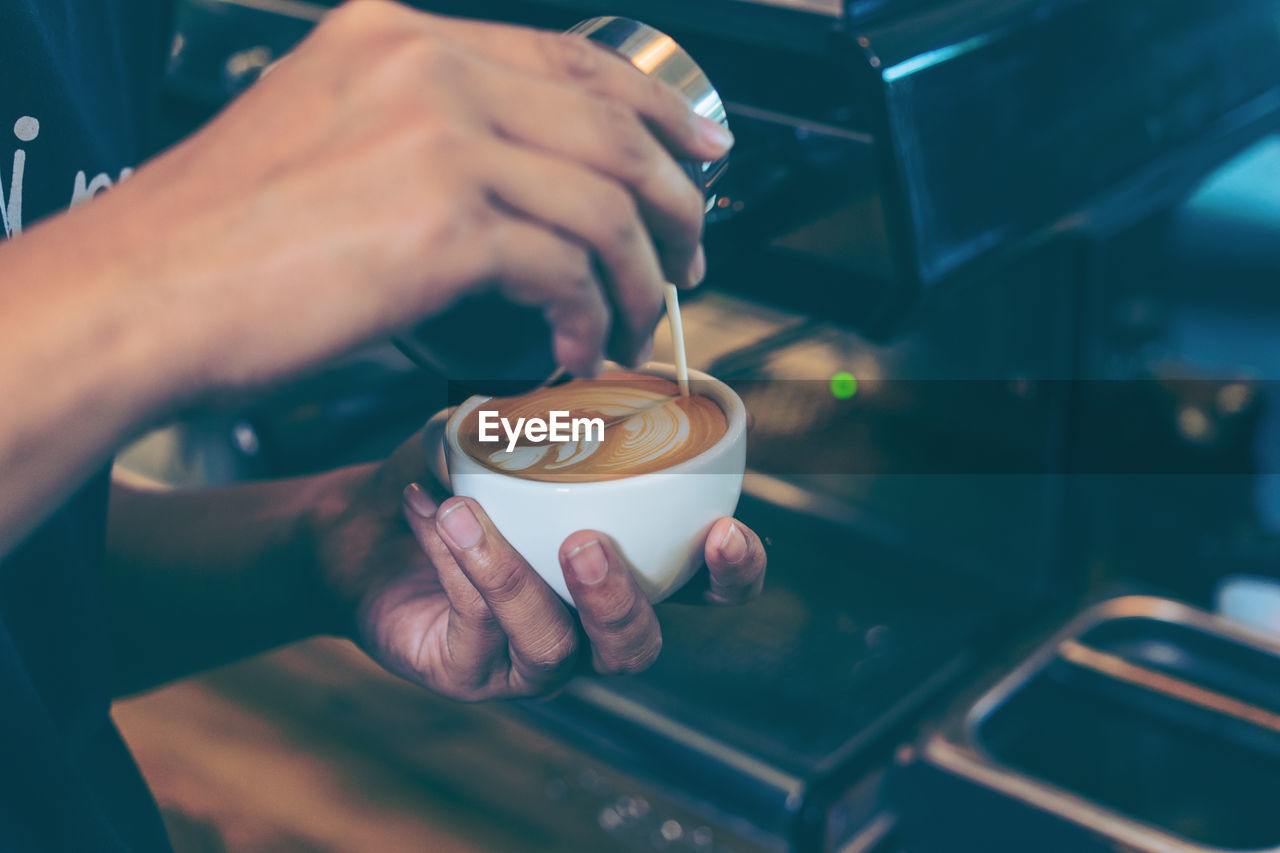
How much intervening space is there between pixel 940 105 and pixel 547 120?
25cm

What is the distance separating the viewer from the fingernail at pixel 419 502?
406mm

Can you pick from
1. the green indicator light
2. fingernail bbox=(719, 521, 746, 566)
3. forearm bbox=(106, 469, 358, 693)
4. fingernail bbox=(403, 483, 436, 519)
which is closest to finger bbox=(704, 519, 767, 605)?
fingernail bbox=(719, 521, 746, 566)

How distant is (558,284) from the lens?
0.26m

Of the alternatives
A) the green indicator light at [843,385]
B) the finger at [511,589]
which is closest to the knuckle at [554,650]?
the finger at [511,589]

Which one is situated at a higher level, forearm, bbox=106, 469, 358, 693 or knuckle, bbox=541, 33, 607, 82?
knuckle, bbox=541, 33, 607, 82

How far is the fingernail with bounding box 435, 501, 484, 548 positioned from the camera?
0.36 metres

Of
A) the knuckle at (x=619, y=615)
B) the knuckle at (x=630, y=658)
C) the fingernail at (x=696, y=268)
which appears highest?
the fingernail at (x=696, y=268)

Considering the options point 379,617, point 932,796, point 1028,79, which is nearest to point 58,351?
point 379,617

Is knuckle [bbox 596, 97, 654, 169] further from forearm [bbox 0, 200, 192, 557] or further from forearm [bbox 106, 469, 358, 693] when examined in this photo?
forearm [bbox 106, 469, 358, 693]

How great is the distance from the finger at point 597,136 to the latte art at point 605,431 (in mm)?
123

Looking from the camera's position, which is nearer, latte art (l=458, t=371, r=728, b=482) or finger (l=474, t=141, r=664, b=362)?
finger (l=474, t=141, r=664, b=362)

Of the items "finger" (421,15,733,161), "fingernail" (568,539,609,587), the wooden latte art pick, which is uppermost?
"finger" (421,15,733,161)

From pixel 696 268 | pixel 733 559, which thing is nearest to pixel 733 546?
pixel 733 559

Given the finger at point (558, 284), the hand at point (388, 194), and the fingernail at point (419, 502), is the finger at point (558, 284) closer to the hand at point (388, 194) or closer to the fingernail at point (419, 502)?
the hand at point (388, 194)
